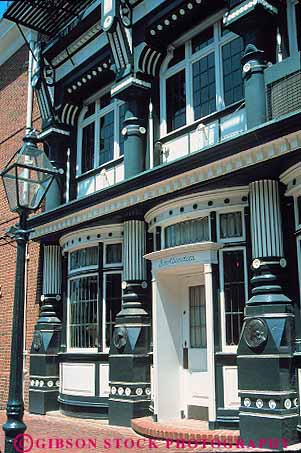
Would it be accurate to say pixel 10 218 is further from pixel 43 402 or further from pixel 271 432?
pixel 271 432

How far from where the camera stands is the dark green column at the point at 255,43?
369 inches

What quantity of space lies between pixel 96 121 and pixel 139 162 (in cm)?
280

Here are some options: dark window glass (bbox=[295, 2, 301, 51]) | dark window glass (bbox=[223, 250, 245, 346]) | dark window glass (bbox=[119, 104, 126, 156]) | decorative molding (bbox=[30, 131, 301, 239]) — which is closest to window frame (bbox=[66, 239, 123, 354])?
decorative molding (bbox=[30, 131, 301, 239])

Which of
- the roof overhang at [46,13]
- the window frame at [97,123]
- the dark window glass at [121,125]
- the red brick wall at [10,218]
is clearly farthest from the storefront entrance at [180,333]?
the roof overhang at [46,13]

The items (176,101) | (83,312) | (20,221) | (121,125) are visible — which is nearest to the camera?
(20,221)

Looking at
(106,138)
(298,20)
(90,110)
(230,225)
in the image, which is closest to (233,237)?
(230,225)

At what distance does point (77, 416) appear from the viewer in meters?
12.4

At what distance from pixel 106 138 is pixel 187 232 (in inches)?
162

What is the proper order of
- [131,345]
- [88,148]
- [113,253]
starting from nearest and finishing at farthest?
[131,345], [113,253], [88,148]

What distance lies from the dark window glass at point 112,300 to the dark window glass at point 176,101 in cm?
319

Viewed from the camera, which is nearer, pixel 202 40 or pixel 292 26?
pixel 292 26

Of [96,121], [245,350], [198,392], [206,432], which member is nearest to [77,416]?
[198,392]

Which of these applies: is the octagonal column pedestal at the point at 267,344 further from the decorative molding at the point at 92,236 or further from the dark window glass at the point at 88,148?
the dark window glass at the point at 88,148

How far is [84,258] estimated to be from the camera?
13.0 meters
